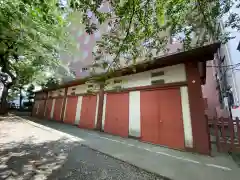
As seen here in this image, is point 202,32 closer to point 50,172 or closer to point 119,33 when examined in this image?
point 119,33

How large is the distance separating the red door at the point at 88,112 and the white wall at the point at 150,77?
5.73 feet

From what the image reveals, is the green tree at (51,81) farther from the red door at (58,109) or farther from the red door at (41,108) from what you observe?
the red door at (58,109)

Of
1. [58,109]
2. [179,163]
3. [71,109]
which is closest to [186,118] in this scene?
[179,163]

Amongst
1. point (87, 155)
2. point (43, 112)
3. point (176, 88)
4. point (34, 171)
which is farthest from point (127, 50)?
point (43, 112)

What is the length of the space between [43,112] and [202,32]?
15.9 metres

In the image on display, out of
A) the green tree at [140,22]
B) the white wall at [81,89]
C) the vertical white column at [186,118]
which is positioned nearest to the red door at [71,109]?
the white wall at [81,89]

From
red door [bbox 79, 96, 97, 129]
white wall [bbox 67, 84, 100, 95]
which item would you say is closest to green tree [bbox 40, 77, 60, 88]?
white wall [bbox 67, 84, 100, 95]

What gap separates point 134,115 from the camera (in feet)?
21.6

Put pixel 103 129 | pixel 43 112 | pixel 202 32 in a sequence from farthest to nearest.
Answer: pixel 43 112
pixel 103 129
pixel 202 32

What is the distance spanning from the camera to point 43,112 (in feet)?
49.2

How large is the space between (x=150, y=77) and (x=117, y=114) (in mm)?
2641

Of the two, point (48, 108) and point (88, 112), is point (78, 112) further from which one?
point (48, 108)

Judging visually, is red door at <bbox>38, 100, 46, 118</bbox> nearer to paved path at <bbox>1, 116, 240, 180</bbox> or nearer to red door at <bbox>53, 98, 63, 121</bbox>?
red door at <bbox>53, 98, 63, 121</bbox>

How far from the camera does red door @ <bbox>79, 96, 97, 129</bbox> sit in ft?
28.6
